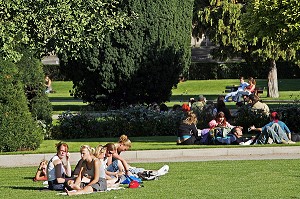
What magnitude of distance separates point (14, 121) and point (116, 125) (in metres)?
6.70

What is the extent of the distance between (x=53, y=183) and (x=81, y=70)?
764 inches

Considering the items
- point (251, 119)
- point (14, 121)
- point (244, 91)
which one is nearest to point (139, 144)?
point (14, 121)

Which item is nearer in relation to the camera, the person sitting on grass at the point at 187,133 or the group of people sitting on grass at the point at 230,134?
the group of people sitting on grass at the point at 230,134

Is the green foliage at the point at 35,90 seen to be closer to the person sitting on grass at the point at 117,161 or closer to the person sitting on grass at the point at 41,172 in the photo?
the person sitting on grass at the point at 41,172

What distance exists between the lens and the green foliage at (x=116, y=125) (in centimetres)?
3009

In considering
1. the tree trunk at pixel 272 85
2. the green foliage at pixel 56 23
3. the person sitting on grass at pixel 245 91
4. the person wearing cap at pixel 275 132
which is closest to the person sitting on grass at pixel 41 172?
the person wearing cap at pixel 275 132

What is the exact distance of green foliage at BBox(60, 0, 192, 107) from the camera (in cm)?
3559

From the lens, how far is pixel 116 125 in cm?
3038

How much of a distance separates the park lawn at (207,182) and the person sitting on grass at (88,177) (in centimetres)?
24

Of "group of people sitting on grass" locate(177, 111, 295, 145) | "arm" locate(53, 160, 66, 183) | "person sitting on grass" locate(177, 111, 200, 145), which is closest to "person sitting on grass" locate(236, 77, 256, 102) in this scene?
"group of people sitting on grass" locate(177, 111, 295, 145)

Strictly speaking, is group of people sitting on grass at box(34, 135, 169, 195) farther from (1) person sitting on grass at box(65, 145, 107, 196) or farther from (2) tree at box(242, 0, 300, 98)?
(2) tree at box(242, 0, 300, 98)

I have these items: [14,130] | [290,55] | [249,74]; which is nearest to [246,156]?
[14,130]

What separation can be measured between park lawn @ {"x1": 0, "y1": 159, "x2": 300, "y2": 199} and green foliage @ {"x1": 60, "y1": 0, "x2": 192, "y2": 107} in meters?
14.4

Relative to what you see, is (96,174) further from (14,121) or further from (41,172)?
(14,121)
